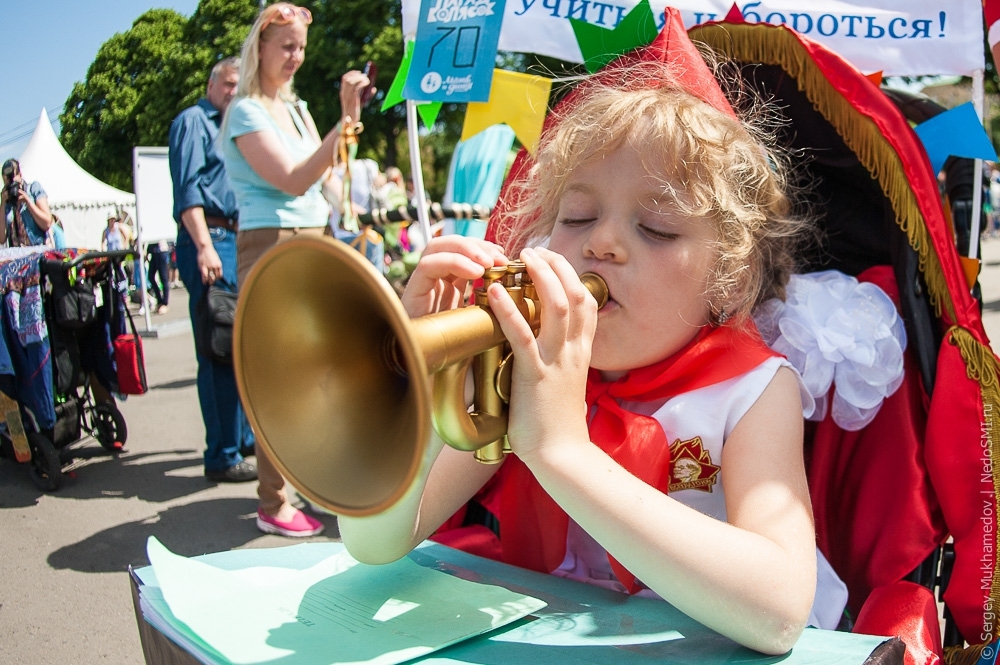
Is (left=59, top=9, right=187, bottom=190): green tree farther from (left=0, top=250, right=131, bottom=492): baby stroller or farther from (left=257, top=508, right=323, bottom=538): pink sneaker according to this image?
(left=257, top=508, right=323, bottom=538): pink sneaker

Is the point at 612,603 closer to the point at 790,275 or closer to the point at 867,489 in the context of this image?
the point at 867,489

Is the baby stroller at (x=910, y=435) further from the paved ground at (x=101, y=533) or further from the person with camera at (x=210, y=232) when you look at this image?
the person with camera at (x=210, y=232)

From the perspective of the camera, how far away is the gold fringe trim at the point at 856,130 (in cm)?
153

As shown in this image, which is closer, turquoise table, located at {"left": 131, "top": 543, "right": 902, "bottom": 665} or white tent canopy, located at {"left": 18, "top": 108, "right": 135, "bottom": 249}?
turquoise table, located at {"left": 131, "top": 543, "right": 902, "bottom": 665}

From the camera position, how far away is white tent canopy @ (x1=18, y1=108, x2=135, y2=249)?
3.14m

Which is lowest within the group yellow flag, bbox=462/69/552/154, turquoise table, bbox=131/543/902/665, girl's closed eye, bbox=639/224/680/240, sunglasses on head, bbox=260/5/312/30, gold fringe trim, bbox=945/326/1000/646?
turquoise table, bbox=131/543/902/665

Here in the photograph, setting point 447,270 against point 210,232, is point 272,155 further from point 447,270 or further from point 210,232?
point 447,270

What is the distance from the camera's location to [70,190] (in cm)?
355

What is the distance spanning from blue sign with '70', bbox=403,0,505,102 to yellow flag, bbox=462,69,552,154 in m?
0.04

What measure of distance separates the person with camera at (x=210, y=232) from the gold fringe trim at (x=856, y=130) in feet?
8.73

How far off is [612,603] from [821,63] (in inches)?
44.4

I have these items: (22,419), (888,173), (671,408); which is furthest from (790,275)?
(22,419)

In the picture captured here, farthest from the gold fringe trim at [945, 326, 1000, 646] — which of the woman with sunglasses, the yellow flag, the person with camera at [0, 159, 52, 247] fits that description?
the person with camera at [0, 159, 52, 247]

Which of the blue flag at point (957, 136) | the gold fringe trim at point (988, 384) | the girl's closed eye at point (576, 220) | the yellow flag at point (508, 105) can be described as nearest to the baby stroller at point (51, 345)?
the yellow flag at point (508, 105)
